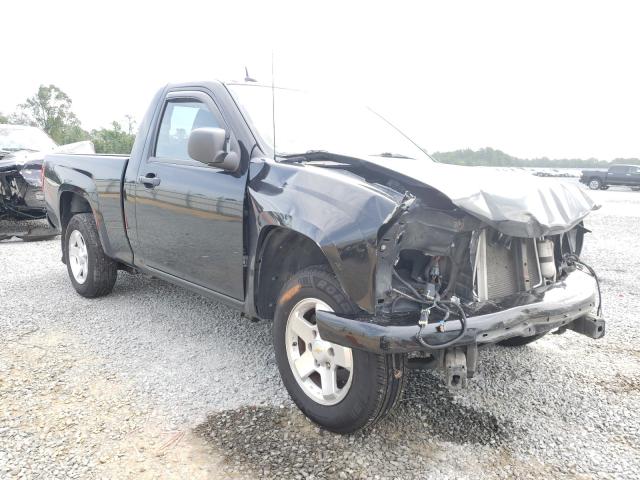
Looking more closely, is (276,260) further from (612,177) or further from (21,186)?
(612,177)

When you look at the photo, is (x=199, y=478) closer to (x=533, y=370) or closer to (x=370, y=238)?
(x=370, y=238)

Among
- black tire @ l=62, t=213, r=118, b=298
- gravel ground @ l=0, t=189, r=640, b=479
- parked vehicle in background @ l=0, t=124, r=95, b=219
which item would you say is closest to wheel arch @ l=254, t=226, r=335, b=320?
gravel ground @ l=0, t=189, r=640, b=479

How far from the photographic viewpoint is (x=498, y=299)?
267 centimetres

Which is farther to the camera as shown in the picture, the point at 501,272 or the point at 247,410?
the point at 247,410

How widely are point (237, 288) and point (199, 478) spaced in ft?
3.90

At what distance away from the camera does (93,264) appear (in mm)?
4859

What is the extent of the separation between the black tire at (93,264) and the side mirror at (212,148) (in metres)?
2.26

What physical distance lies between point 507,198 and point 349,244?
2.68 feet

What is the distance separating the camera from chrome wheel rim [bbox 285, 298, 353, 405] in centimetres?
266

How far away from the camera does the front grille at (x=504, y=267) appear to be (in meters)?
2.65

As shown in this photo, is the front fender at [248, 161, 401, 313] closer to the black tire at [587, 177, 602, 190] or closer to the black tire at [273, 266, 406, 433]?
the black tire at [273, 266, 406, 433]

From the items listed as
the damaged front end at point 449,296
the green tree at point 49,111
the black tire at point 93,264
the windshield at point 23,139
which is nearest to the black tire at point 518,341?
the damaged front end at point 449,296

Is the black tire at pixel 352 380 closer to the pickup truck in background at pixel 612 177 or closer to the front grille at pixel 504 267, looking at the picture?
the front grille at pixel 504 267

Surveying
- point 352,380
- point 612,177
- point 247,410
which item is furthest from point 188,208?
point 612,177
